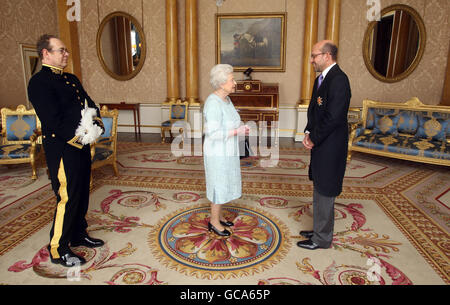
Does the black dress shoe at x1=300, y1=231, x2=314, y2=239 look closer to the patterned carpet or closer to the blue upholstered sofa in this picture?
the patterned carpet

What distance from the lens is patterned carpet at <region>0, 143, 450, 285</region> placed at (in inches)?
87.9

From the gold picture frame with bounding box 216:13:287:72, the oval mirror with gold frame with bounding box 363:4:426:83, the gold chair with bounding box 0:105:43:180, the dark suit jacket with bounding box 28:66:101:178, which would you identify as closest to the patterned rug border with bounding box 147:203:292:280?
the dark suit jacket with bounding box 28:66:101:178

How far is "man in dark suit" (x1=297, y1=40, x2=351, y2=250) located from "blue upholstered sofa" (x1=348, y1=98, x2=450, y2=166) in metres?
3.12

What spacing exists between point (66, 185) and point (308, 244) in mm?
2044

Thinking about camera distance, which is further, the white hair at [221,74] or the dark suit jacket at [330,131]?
the white hair at [221,74]

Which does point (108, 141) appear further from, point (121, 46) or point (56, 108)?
point (121, 46)

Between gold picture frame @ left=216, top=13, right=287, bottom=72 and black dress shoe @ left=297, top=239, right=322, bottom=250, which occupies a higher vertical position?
gold picture frame @ left=216, top=13, right=287, bottom=72

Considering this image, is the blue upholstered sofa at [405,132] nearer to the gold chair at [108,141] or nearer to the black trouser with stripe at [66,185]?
the gold chair at [108,141]

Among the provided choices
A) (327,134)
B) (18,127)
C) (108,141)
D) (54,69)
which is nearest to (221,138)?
(327,134)

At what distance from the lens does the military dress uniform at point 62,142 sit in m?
2.08

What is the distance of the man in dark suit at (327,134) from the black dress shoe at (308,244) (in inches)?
1.9

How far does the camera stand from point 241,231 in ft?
9.47

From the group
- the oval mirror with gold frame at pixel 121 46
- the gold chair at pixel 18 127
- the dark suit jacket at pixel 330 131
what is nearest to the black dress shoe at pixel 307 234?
the dark suit jacket at pixel 330 131

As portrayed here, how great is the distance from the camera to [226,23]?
290 inches
